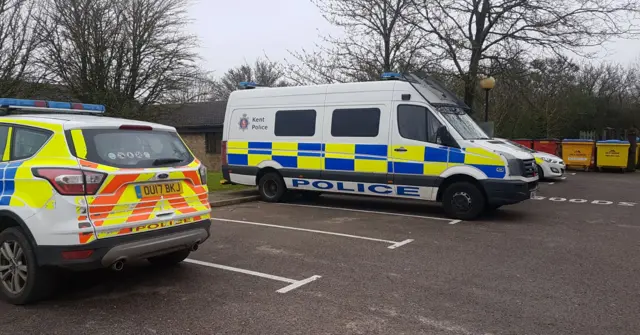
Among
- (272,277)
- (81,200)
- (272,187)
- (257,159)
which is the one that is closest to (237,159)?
(257,159)

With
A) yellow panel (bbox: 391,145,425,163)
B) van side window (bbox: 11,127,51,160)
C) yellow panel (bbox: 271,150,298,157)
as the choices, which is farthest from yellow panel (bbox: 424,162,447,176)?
van side window (bbox: 11,127,51,160)

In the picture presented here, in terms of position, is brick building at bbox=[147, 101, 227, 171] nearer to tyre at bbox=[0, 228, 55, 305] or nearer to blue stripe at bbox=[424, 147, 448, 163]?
blue stripe at bbox=[424, 147, 448, 163]

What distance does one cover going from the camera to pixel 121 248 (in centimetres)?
419

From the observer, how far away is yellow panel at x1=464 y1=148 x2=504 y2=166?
8.50 metres

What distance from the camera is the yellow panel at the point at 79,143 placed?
419cm

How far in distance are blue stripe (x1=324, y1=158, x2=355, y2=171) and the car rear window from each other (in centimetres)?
509

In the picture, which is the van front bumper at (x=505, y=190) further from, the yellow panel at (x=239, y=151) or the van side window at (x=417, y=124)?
the yellow panel at (x=239, y=151)

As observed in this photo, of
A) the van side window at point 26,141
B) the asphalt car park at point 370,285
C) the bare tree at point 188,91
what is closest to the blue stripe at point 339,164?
the asphalt car park at point 370,285

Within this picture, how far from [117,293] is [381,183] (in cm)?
581

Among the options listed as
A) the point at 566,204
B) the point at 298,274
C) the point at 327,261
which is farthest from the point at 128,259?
the point at 566,204

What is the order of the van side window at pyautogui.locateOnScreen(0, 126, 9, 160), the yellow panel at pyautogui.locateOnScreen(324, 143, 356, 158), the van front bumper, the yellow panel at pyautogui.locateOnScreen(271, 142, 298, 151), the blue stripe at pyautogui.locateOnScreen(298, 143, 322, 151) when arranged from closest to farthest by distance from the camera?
the van side window at pyautogui.locateOnScreen(0, 126, 9, 160), the van front bumper, the yellow panel at pyautogui.locateOnScreen(324, 143, 356, 158), the blue stripe at pyautogui.locateOnScreen(298, 143, 322, 151), the yellow panel at pyautogui.locateOnScreen(271, 142, 298, 151)

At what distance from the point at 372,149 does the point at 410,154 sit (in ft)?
2.55

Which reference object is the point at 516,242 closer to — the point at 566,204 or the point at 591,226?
the point at 591,226

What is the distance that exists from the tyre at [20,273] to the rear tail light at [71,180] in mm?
600
